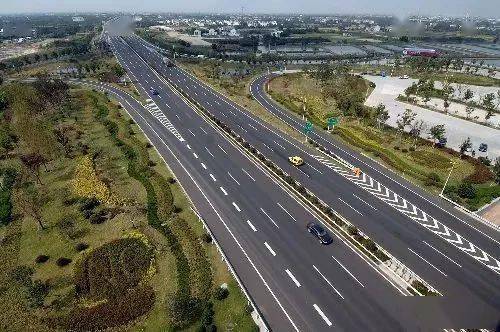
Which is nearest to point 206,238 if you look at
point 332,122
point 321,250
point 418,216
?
point 321,250

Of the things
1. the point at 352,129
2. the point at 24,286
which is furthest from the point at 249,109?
the point at 24,286

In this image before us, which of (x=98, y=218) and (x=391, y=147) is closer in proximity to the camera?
(x=98, y=218)

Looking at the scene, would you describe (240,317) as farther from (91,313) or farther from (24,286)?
(24,286)

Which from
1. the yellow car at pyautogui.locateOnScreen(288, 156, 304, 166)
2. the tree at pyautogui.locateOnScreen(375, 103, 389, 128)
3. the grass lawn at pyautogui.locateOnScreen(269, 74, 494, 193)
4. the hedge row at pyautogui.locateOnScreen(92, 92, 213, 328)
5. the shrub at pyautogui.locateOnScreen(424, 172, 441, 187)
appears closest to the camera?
the hedge row at pyautogui.locateOnScreen(92, 92, 213, 328)

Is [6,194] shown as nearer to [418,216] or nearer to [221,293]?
[221,293]

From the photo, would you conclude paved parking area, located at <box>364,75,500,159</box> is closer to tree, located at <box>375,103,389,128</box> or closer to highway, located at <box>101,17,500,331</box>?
tree, located at <box>375,103,389,128</box>

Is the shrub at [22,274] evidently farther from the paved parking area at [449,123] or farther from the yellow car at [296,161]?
the paved parking area at [449,123]

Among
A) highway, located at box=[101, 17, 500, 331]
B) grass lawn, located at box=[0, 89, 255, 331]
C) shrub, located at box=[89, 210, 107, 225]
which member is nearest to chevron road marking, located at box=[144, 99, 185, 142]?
highway, located at box=[101, 17, 500, 331]
